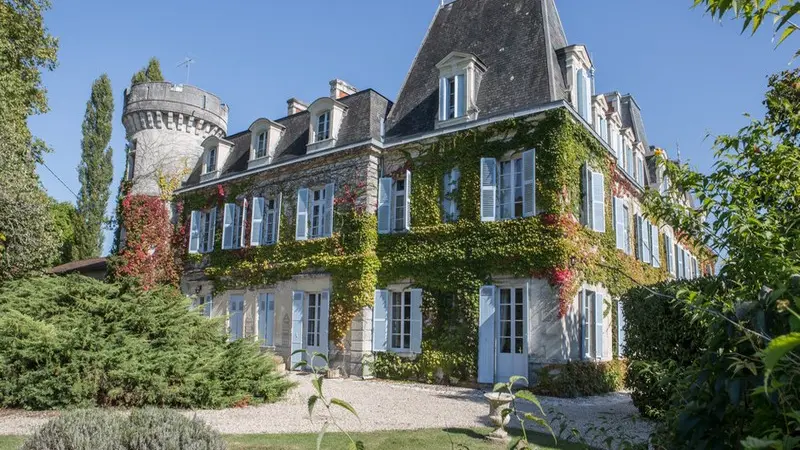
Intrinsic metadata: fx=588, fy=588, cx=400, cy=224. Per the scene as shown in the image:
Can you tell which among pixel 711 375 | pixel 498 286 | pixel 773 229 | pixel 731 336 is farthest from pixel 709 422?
pixel 498 286

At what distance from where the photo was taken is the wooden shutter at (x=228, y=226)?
19.1 meters

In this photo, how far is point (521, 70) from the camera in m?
14.4

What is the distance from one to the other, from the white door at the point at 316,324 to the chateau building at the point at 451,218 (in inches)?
2.2

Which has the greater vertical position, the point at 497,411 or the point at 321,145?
the point at 321,145

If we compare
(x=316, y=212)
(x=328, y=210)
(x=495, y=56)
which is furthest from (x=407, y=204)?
(x=495, y=56)

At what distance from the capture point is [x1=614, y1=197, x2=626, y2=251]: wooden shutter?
15.4m

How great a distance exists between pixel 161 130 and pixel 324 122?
8.10m

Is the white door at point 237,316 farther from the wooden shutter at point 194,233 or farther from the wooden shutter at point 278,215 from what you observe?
the wooden shutter at point 194,233

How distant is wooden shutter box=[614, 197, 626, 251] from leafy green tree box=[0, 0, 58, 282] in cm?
1547

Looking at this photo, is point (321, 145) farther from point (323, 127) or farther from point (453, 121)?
point (453, 121)

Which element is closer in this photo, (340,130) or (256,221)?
(340,130)

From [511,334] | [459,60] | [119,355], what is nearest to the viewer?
[119,355]

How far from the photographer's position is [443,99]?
14.9m

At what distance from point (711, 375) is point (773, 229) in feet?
4.74
